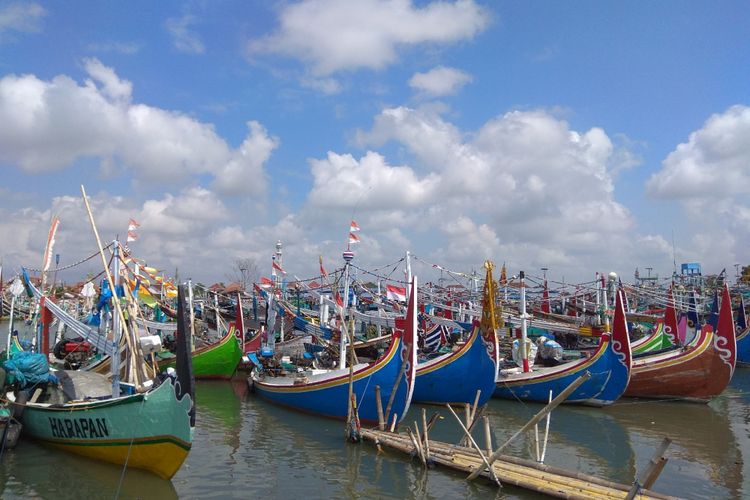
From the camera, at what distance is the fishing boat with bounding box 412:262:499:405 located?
1833 centimetres

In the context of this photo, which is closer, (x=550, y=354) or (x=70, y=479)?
(x=70, y=479)

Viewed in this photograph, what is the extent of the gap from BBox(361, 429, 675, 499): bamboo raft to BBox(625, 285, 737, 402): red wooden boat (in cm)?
1179

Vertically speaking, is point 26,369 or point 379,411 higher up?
point 26,369

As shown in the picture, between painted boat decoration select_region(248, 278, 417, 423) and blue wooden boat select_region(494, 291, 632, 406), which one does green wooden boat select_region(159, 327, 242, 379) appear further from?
blue wooden boat select_region(494, 291, 632, 406)

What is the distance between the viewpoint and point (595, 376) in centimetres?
1992

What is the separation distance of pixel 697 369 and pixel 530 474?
504 inches

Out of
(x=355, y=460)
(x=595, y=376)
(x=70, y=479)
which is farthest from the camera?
(x=595, y=376)

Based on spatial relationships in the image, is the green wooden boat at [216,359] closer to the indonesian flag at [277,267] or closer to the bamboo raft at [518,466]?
the indonesian flag at [277,267]

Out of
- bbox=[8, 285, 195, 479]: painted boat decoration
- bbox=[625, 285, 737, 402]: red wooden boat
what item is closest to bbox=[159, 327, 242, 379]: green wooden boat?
bbox=[8, 285, 195, 479]: painted boat decoration

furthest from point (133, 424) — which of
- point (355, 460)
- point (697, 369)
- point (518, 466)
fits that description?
point (697, 369)

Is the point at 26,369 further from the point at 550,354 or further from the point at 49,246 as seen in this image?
the point at 550,354

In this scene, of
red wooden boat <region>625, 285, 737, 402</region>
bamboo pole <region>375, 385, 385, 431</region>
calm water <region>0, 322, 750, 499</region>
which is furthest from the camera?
red wooden boat <region>625, 285, 737, 402</region>

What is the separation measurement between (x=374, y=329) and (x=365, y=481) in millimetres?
22407

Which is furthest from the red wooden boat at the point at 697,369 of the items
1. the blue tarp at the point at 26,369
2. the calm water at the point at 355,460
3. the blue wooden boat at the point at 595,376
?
the blue tarp at the point at 26,369
